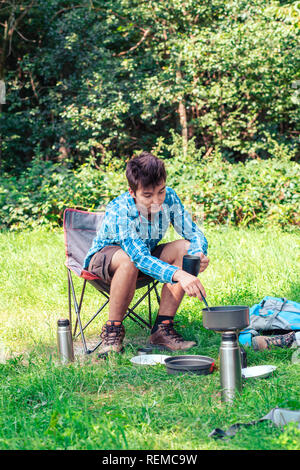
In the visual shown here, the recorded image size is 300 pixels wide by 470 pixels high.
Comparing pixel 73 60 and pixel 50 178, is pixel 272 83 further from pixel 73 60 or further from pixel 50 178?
pixel 50 178

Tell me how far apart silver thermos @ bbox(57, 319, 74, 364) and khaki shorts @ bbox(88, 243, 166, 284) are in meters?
0.33

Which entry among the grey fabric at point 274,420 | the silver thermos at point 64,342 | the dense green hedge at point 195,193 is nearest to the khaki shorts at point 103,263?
the silver thermos at point 64,342

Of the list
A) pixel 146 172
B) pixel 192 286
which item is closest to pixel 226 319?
pixel 192 286

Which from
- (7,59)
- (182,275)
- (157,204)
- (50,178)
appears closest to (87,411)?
(182,275)

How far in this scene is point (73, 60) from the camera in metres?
10.5

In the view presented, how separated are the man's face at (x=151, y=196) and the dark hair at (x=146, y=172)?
0.07 feet

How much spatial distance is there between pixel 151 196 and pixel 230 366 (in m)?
1.05

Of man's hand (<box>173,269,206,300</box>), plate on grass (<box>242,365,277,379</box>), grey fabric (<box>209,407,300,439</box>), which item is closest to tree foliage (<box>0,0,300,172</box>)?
man's hand (<box>173,269,206,300</box>)

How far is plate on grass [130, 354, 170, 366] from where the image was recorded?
2.67m

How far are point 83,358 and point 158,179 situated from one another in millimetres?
1041

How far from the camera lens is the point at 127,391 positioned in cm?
234

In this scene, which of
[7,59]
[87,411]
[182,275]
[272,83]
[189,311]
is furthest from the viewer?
[7,59]

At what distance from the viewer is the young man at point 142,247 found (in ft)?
9.21

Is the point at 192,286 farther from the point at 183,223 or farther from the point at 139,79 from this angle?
the point at 139,79
